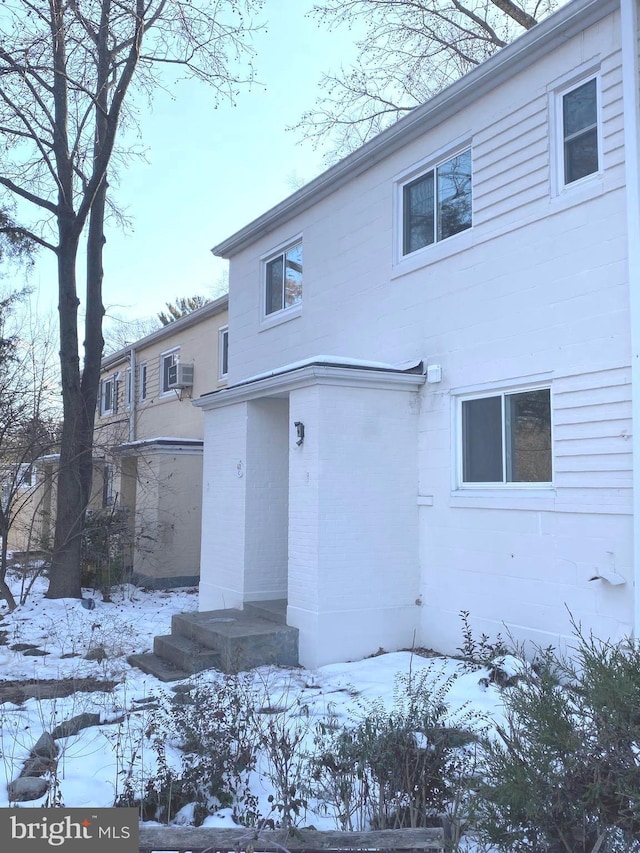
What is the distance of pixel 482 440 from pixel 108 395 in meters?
19.2

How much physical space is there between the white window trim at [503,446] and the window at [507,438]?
2cm

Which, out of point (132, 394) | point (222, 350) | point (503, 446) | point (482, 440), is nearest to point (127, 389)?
point (132, 394)

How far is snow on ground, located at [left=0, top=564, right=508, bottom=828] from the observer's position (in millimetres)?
4520

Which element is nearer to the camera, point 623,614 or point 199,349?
point 623,614

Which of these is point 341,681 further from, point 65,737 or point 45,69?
point 45,69

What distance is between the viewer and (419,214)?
881 centimetres

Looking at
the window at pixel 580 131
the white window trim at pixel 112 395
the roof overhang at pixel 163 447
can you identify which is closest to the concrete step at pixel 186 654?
the window at pixel 580 131

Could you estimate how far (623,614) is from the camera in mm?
5980

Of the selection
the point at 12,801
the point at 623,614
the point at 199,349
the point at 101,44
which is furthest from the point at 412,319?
the point at 199,349

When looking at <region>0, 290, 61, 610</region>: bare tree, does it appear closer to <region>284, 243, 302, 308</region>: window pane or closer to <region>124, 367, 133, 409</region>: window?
<region>284, 243, 302, 308</region>: window pane

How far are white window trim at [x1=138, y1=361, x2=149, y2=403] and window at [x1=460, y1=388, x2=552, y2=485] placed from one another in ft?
48.9

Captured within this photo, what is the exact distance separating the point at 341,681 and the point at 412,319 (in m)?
4.14

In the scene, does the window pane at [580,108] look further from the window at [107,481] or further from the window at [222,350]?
the window at [222,350]

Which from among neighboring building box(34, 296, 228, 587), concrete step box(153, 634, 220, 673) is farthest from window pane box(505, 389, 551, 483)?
neighboring building box(34, 296, 228, 587)
